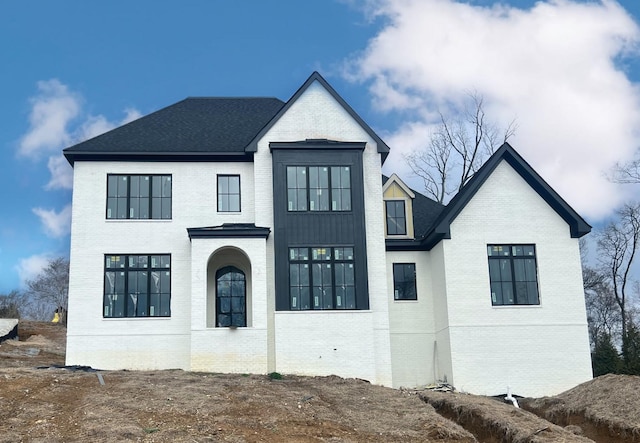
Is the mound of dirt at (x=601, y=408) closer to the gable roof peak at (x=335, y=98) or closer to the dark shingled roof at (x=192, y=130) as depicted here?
the gable roof peak at (x=335, y=98)

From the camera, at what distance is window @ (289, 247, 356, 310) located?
26891 mm

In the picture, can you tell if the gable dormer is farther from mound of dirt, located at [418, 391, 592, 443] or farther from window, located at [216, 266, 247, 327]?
mound of dirt, located at [418, 391, 592, 443]

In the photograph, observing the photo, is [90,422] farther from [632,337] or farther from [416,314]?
[632,337]

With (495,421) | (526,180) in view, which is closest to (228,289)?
(526,180)

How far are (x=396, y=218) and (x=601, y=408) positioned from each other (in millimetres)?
10598

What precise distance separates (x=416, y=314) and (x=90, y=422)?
1400 centimetres

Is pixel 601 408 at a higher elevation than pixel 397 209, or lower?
lower

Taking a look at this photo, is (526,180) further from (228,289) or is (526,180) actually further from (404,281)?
(228,289)

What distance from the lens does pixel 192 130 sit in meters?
30.1

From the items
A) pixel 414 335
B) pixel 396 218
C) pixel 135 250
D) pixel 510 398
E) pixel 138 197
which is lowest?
pixel 510 398

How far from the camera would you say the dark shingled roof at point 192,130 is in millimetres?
28156

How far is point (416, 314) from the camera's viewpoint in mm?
28641

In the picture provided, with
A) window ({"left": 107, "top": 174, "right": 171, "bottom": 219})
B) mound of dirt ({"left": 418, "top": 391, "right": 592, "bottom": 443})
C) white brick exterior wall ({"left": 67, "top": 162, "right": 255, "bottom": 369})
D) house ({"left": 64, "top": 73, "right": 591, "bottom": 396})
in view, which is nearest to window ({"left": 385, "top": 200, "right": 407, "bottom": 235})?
house ({"left": 64, "top": 73, "right": 591, "bottom": 396})

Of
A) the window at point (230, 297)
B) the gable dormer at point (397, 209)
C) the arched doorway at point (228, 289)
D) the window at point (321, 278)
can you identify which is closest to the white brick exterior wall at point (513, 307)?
the gable dormer at point (397, 209)
